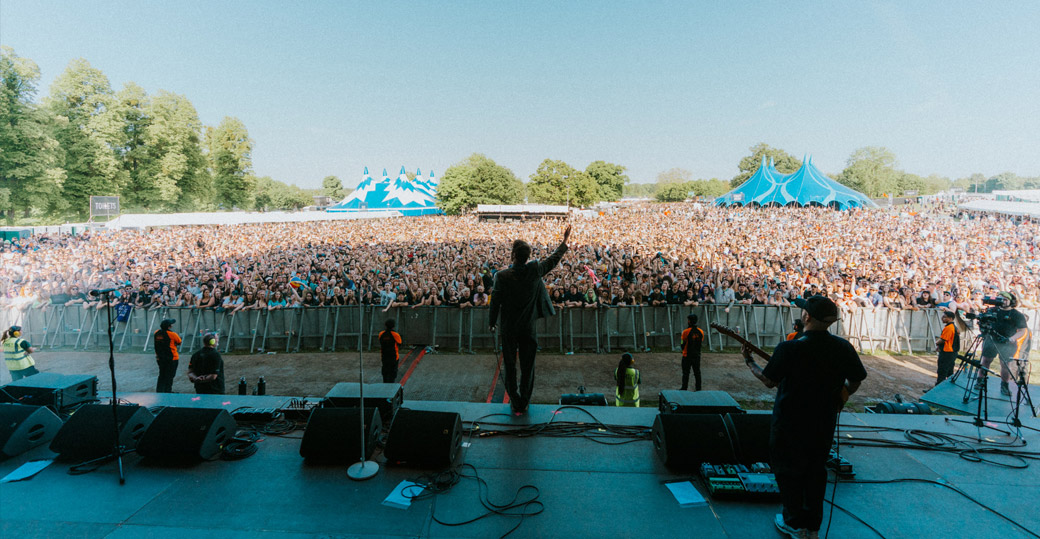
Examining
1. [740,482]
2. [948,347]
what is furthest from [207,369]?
[948,347]

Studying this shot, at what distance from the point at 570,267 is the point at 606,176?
3079 inches

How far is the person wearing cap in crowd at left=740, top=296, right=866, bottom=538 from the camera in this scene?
2857mm

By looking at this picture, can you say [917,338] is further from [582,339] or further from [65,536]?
[65,536]

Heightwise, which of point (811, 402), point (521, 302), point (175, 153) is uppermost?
point (175, 153)

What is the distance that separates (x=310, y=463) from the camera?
3.97 metres

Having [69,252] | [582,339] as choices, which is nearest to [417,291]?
[582,339]

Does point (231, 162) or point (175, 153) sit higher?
point (231, 162)

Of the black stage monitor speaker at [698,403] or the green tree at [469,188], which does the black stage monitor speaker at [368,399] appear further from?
the green tree at [469,188]

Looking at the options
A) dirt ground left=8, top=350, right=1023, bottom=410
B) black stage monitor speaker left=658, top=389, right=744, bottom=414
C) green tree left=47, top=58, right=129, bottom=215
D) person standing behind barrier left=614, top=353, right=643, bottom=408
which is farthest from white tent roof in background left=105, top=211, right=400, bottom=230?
black stage monitor speaker left=658, top=389, right=744, bottom=414

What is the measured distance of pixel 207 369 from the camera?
677cm

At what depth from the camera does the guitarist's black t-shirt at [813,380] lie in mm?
2863

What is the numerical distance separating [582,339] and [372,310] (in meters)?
5.20

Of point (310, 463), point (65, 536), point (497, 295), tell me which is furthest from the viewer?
point (497, 295)

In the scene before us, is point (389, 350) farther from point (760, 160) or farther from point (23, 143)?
point (760, 160)
